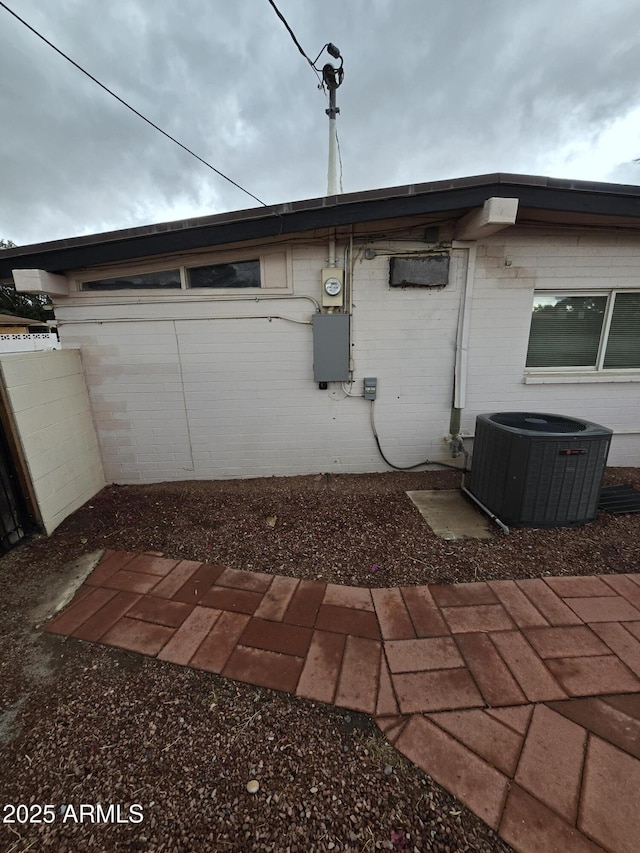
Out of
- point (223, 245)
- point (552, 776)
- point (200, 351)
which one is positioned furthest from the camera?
point (200, 351)

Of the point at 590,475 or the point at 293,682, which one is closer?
the point at 293,682

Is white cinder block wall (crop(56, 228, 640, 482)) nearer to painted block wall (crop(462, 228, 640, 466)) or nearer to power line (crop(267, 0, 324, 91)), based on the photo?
painted block wall (crop(462, 228, 640, 466))

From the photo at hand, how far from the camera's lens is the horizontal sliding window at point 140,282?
3.71 m

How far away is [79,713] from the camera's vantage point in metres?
1.61

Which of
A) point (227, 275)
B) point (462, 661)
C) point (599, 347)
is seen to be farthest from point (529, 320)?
point (462, 661)

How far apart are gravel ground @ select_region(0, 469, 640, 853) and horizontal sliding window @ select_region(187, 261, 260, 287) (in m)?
2.78

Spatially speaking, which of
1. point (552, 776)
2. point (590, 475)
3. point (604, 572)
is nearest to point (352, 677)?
point (552, 776)

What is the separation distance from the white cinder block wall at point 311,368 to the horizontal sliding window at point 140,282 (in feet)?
0.40

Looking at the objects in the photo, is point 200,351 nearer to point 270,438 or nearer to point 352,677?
point 270,438

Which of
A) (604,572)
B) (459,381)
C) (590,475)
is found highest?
(459,381)

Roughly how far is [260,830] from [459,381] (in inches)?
152

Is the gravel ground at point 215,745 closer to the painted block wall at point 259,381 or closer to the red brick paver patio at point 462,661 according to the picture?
the red brick paver patio at point 462,661

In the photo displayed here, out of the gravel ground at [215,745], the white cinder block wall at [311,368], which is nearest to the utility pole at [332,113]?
the white cinder block wall at [311,368]

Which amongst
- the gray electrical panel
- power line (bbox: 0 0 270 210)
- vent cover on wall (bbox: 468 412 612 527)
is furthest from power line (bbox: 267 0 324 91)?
vent cover on wall (bbox: 468 412 612 527)
